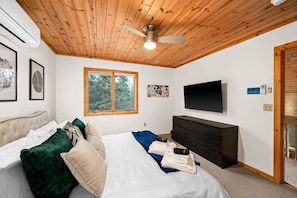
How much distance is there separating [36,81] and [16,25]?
114 centimetres

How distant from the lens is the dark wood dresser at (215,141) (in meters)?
2.52

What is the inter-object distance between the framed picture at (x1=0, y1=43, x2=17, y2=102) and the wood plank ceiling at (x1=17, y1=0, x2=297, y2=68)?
627 mm

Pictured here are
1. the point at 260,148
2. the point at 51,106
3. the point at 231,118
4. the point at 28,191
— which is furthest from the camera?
the point at 51,106

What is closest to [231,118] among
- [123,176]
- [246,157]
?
[246,157]

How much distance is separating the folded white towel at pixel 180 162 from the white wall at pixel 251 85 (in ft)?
5.71

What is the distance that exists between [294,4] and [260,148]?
2193 mm

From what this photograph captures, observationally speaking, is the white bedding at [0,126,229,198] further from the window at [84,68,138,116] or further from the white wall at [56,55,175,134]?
the window at [84,68,138,116]

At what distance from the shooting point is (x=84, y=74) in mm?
3734

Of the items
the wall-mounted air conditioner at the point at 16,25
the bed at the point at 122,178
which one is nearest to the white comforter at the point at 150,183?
the bed at the point at 122,178

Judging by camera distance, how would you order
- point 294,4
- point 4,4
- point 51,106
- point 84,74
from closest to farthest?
point 4,4
point 294,4
point 51,106
point 84,74

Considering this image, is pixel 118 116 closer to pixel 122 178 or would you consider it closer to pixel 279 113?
pixel 122 178

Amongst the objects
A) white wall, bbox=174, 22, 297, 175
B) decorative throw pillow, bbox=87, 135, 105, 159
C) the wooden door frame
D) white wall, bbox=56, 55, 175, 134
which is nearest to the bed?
decorative throw pillow, bbox=87, 135, 105, 159

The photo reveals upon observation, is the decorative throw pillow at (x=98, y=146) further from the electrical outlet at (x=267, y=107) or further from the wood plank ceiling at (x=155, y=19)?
Result: the electrical outlet at (x=267, y=107)

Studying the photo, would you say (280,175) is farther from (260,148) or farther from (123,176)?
(123,176)
